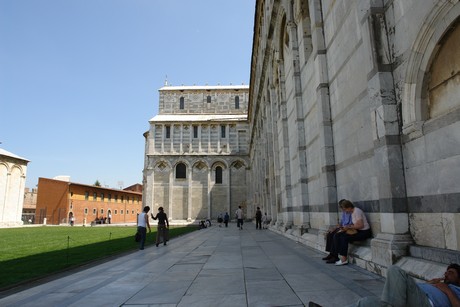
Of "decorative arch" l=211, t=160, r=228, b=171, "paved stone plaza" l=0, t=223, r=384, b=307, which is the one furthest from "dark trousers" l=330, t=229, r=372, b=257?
"decorative arch" l=211, t=160, r=228, b=171

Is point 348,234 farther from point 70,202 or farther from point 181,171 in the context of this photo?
point 70,202

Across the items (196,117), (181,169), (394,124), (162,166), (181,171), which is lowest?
(394,124)

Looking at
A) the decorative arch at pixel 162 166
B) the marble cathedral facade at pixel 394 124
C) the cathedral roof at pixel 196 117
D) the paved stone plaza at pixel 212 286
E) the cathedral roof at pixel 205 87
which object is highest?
the cathedral roof at pixel 205 87

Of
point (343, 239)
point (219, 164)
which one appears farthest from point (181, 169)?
point (343, 239)

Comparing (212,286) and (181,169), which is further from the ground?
(181,169)

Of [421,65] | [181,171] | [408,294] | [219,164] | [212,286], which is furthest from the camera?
[219,164]

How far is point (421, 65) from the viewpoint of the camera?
14.0 feet

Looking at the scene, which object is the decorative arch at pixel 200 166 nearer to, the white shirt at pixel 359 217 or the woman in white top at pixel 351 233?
the woman in white top at pixel 351 233

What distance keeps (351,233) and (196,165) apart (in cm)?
4097

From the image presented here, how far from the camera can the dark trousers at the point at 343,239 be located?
231 inches

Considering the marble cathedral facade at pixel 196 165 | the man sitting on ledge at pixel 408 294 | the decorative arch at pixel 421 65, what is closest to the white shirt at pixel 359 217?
the decorative arch at pixel 421 65

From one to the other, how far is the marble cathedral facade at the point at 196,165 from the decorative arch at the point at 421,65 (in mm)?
41560

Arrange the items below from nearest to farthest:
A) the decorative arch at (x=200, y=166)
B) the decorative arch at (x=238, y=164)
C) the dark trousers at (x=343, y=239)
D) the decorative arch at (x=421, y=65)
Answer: the decorative arch at (x=421, y=65) → the dark trousers at (x=343, y=239) → the decorative arch at (x=200, y=166) → the decorative arch at (x=238, y=164)

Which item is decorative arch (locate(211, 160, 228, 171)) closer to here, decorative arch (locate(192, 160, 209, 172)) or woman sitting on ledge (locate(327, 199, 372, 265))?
decorative arch (locate(192, 160, 209, 172))
